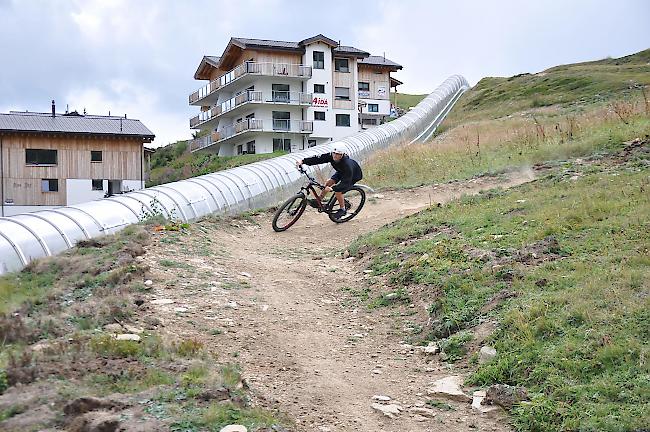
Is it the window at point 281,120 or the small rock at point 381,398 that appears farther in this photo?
the window at point 281,120

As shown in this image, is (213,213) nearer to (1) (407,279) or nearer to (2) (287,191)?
(2) (287,191)

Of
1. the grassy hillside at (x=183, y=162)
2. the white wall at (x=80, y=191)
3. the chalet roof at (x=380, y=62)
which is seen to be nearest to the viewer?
the white wall at (x=80, y=191)

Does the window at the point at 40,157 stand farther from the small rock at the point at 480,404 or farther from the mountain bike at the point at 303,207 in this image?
the small rock at the point at 480,404

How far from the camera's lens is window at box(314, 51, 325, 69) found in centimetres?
5531

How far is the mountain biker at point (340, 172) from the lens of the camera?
14.7 metres

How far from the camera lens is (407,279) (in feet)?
31.3

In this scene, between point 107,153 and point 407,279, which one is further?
point 107,153

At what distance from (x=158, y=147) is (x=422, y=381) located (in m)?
71.2

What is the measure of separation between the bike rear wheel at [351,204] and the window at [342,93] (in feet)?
135

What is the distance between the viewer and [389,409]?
226 inches

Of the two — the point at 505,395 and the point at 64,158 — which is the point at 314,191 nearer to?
the point at 505,395

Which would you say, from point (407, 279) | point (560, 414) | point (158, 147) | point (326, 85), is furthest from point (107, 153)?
point (560, 414)

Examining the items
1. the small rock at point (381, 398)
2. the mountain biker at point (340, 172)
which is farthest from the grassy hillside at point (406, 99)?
the small rock at point (381, 398)

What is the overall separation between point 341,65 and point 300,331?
5275 cm
